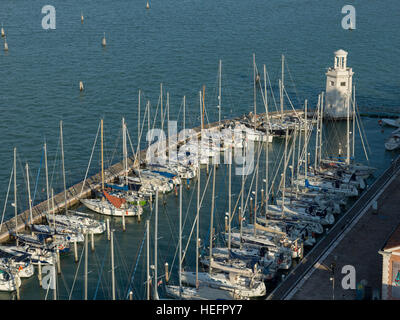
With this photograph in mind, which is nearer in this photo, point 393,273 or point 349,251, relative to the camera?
point 393,273

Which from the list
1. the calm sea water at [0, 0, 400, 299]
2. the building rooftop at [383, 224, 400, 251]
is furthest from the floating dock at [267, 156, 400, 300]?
the calm sea water at [0, 0, 400, 299]

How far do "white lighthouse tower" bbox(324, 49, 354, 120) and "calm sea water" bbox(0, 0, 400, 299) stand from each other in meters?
4.07

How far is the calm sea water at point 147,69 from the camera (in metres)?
73.4

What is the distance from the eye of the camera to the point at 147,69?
121250 mm

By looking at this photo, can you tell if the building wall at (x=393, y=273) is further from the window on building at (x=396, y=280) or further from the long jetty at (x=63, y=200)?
the long jetty at (x=63, y=200)

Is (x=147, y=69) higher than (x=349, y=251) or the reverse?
higher

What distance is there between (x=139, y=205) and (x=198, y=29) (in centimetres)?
9225

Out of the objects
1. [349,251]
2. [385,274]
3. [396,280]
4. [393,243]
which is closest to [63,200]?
[349,251]

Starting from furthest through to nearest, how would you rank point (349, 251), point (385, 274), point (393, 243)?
1. point (349, 251)
2. point (393, 243)
3. point (385, 274)

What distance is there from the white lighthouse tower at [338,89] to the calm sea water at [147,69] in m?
4.07

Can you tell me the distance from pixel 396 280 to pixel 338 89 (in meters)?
50.0

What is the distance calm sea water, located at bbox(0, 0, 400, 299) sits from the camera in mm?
73438

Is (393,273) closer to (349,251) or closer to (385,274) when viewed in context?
(385,274)
